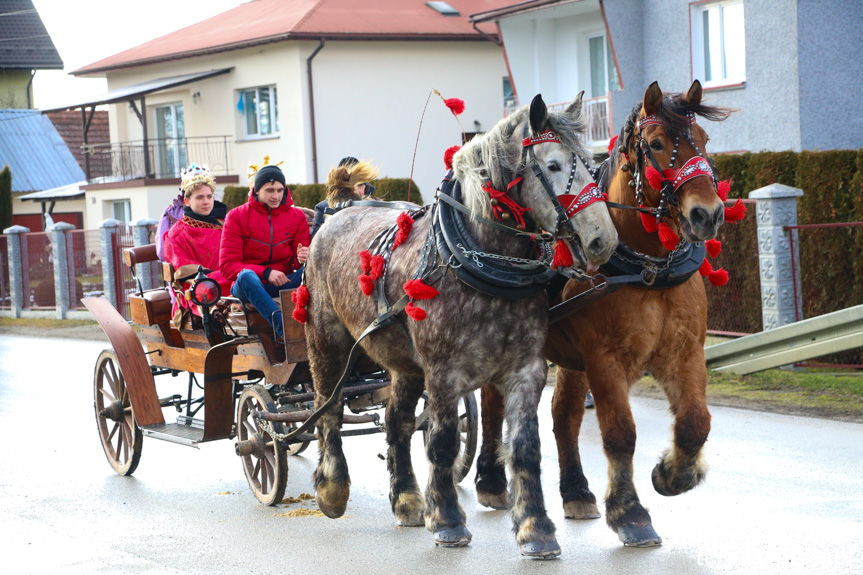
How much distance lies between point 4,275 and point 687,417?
851 inches

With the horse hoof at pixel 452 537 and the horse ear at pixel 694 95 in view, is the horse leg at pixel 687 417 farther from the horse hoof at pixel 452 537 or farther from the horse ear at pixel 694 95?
the horse ear at pixel 694 95

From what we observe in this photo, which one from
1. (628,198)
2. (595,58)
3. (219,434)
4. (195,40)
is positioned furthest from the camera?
(195,40)

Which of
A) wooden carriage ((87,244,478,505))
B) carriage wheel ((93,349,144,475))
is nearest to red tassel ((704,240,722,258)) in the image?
wooden carriage ((87,244,478,505))

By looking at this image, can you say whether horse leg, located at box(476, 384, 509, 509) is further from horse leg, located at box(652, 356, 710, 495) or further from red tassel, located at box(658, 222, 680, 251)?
red tassel, located at box(658, 222, 680, 251)

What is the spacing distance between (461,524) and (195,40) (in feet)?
Result: 89.2

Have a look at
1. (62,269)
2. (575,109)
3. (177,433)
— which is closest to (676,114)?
(575,109)

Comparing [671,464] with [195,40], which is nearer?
[671,464]

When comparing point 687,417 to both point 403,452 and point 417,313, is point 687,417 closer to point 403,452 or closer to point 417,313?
point 417,313

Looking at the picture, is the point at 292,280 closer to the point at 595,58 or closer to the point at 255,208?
the point at 255,208

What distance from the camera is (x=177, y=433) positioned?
24.0ft

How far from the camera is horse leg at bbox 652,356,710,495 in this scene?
5195 millimetres

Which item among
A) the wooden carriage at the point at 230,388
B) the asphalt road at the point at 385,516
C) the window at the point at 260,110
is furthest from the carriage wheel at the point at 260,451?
the window at the point at 260,110

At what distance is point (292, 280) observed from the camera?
7.53 m

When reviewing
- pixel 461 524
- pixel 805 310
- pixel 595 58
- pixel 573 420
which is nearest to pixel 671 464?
pixel 573 420
